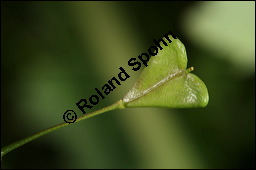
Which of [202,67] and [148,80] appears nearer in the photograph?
[148,80]

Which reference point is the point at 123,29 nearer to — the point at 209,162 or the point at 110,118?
the point at 110,118

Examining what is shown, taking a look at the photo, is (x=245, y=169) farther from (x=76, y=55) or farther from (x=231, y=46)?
(x=76, y=55)

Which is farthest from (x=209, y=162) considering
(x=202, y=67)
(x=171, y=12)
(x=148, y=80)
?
(x=148, y=80)

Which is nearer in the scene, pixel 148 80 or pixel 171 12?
pixel 148 80

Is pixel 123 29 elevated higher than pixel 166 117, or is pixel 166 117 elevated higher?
pixel 123 29

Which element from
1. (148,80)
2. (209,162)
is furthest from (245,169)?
(148,80)

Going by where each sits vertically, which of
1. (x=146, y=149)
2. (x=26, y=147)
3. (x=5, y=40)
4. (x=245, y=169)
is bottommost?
(x=245, y=169)
